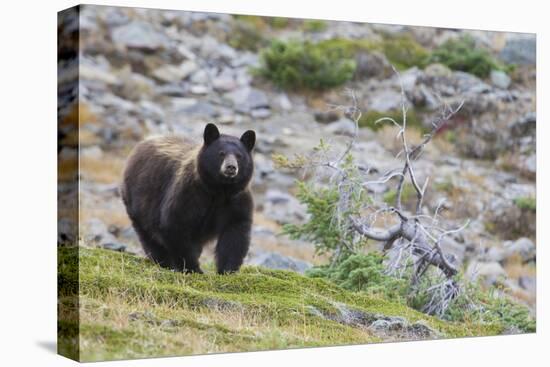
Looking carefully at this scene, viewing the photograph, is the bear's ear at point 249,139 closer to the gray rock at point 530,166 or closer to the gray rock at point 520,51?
the gray rock at point 520,51

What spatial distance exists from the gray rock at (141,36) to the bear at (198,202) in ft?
7.04

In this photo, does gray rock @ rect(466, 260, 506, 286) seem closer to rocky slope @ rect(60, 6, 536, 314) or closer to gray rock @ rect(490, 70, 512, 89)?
rocky slope @ rect(60, 6, 536, 314)

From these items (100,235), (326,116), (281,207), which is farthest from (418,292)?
(100,235)

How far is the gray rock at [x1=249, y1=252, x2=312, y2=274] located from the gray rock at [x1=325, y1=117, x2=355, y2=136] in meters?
2.04

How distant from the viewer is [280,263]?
44.1ft

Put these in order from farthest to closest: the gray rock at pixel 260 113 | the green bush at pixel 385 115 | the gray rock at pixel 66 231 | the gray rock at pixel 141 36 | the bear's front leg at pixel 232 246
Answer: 1. the gray rock at pixel 260 113
2. the green bush at pixel 385 115
3. the gray rock at pixel 141 36
4. the bear's front leg at pixel 232 246
5. the gray rock at pixel 66 231

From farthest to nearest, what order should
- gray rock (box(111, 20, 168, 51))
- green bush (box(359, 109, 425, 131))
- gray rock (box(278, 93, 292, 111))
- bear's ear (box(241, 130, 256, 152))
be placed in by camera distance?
gray rock (box(278, 93, 292, 111)) → green bush (box(359, 109, 425, 131)) → gray rock (box(111, 20, 168, 51)) → bear's ear (box(241, 130, 256, 152))

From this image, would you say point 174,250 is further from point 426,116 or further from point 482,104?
point 482,104

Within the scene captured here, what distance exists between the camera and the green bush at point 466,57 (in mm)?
14633

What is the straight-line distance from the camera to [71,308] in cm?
1054

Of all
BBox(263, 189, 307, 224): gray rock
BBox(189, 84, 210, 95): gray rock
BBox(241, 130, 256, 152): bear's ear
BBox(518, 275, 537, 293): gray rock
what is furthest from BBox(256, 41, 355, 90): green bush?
BBox(518, 275, 537, 293): gray rock

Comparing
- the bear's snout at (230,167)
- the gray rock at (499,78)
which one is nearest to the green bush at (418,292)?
the bear's snout at (230,167)

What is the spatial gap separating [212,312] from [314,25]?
209 inches

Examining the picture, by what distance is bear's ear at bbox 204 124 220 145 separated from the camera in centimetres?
1145
